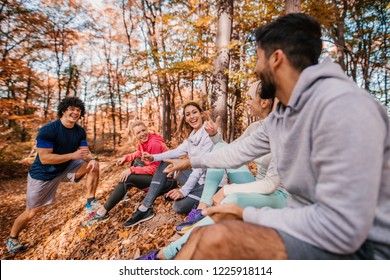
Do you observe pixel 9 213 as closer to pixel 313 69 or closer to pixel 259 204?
pixel 259 204

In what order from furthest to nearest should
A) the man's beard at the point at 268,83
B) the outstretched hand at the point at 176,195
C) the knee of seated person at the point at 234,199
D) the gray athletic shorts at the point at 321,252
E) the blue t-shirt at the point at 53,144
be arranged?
the blue t-shirt at the point at 53,144 → the outstretched hand at the point at 176,195 → the knee of seated person at the point at 234,199 → the man's beard at the point at 268,83 → the gray athletic shorts at the point at 321,252

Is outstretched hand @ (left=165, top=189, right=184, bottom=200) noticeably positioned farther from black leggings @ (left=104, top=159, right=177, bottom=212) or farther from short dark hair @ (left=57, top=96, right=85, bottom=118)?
short dark hair @ (left=57, top=96, right=85, bottom=118)

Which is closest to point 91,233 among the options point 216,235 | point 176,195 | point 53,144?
point 53,144

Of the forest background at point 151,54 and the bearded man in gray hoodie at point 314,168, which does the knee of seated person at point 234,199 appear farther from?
the forest background at point 151,54

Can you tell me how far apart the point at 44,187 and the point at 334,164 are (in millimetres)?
4072

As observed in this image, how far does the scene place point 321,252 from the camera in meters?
0.94

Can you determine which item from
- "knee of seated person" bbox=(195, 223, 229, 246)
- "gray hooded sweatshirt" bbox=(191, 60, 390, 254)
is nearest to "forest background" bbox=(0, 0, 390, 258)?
"knee of seated person" bbox=(195, 223, 229, 246)

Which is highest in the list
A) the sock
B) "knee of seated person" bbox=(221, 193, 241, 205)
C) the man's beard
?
the man's beard

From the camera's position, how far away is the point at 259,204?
173 cm

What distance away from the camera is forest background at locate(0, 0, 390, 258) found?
224 inches

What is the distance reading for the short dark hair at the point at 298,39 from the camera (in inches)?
47.0

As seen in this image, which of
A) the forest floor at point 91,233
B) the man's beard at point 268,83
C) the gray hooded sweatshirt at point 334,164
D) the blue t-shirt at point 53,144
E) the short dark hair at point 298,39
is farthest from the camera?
the blue t-shirt at point 53,144

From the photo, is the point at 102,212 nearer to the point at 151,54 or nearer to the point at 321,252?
the point at 321,252

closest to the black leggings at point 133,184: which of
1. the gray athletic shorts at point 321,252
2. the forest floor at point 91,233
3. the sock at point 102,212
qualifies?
the sock at point 102,212
